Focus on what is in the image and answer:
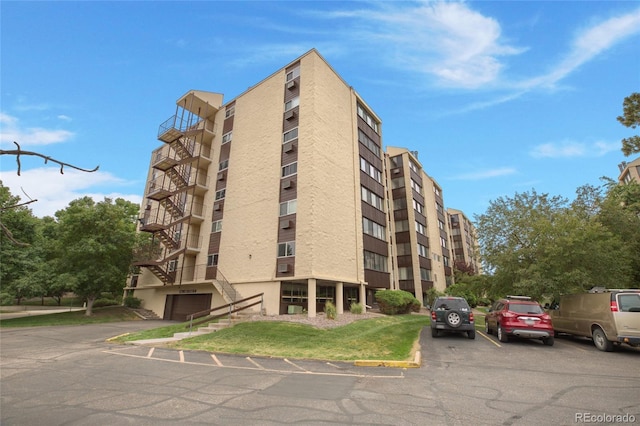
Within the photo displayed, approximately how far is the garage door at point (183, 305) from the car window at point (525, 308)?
20.8m

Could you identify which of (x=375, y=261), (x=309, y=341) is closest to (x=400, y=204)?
(x=375, y=261)

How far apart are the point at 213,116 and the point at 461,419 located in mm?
32297

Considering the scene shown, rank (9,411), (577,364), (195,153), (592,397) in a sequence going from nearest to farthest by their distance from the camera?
(9,411)
(592,397)
(577,364)
(195,153)

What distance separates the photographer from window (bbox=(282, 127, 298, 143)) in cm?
2437

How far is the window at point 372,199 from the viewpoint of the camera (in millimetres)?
28106

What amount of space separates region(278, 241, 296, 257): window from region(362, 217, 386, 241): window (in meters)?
7.62

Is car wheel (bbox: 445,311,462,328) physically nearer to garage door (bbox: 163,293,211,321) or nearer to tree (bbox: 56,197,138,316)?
garage door (bbox: 163,293,211,321)

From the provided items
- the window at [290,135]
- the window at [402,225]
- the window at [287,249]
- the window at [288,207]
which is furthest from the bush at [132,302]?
the window at [402,225]

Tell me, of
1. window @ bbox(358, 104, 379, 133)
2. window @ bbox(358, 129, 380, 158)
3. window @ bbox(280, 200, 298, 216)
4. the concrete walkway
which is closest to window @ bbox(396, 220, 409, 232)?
window @ bbox(358, 129, 380, 158)

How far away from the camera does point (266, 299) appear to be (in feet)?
69.1

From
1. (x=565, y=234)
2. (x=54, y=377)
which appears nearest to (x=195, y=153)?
(x=54, y=377)

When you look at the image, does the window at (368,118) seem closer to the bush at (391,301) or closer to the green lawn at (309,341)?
the bush at (391,301)

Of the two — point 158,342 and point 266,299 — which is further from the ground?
point 266,299

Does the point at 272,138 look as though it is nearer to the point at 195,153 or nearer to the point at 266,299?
the point at 195,153
